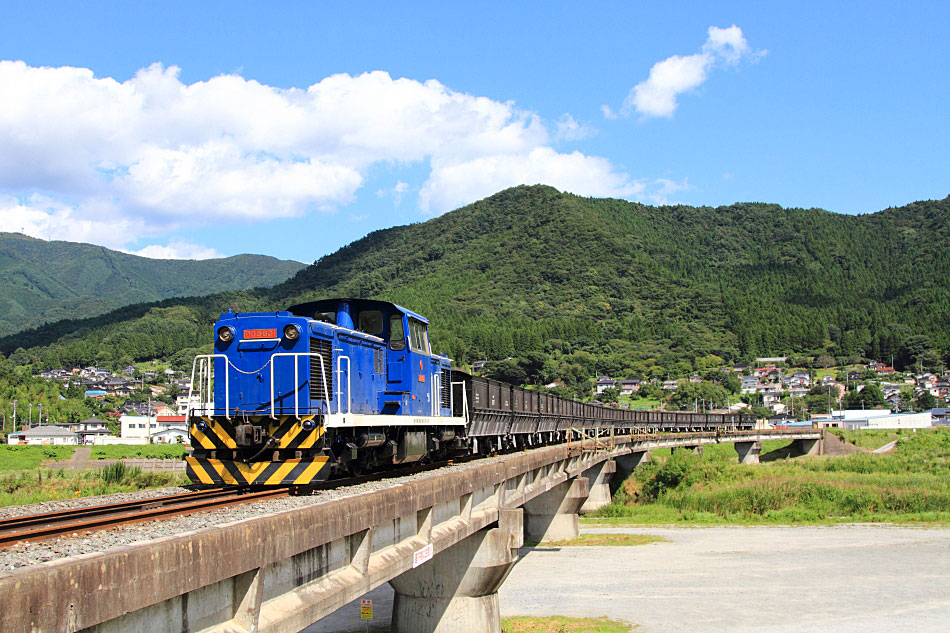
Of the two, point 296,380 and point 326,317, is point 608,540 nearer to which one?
point 326,317

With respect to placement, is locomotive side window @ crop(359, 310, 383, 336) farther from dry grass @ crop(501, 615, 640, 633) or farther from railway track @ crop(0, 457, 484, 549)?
dry grass @ crop(501, 615, 640, 633)

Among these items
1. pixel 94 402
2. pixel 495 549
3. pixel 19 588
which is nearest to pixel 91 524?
pixel 19 588

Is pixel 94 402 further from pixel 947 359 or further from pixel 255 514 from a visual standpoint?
pixel 947 359

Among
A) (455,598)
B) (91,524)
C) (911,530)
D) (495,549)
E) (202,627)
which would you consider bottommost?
(911,530)

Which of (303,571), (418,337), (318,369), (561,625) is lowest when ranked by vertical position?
(561,625)

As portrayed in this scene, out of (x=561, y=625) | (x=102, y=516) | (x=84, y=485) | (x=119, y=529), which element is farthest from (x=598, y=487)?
(x=119, y=529)

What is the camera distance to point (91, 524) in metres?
8.81

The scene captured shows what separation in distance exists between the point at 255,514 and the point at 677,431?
7708 centimetres

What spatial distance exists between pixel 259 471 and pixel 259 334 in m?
3.12

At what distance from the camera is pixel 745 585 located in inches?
1123

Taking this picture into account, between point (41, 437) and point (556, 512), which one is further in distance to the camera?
point (41, 437)

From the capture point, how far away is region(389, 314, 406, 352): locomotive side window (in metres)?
18.9

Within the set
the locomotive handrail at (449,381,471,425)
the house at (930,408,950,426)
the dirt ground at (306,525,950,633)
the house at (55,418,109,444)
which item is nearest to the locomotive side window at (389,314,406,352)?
the locomotive handrail at (449,381,471,425)

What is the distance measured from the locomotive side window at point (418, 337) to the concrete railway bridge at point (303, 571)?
3745 mm
